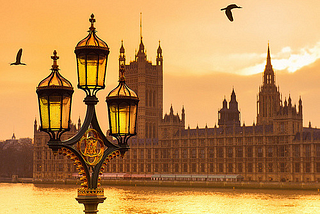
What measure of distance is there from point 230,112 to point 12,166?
69.2 metres

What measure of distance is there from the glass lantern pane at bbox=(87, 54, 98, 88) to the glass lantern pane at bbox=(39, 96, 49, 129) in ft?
2.91

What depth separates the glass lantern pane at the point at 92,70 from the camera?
36.7ft

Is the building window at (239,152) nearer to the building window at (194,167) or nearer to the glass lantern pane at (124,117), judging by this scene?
the building window at (194,167)

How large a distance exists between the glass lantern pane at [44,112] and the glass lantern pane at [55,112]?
8cm

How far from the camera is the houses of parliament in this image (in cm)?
12631

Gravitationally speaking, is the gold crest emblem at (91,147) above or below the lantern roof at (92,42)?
below

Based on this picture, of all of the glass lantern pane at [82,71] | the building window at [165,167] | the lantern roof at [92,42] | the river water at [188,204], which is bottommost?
the river water at [188,204]

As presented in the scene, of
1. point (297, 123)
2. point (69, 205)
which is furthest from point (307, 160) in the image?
point (69, 205)

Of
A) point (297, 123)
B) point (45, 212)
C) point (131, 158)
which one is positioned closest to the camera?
point (45, 212)

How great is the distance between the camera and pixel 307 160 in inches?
4897

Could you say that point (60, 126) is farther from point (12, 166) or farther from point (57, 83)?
point (12, 166)

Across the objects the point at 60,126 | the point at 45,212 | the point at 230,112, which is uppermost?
the point at 230,112

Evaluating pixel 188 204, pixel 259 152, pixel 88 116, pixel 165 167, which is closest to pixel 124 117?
pixel 88 116

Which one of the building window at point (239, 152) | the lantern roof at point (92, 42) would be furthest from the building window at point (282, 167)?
the lantern roof at point (92, 42)
